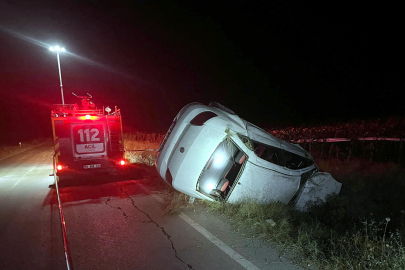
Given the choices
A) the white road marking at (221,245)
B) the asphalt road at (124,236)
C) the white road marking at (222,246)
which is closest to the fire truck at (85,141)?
the asphalt road at (124,236)

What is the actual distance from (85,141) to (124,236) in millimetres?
5599

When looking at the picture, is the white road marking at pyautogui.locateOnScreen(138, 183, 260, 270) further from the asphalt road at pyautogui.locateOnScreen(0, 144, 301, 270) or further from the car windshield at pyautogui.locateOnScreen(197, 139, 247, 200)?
the car windshield at pyautogui.locateOnScreen(197, 139, 247, 200)

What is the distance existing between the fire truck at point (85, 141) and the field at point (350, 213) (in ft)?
9.31

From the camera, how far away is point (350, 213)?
5.85m

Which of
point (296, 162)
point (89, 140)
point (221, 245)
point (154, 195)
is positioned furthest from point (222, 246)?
point (89, 140)

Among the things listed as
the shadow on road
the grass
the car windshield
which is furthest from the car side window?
the shadow on road

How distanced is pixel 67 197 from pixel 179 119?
3.92 m

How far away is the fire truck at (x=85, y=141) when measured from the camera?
8727 mm

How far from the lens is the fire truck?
28.6ft

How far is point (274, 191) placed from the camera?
17.7 ft

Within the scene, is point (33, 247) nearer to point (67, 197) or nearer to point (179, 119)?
point (67, 197)

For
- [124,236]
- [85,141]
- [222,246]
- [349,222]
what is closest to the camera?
[222,246]

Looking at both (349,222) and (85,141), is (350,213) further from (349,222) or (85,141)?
(85,141)

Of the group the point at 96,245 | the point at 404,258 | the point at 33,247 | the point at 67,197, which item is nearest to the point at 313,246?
the point at 404,258
